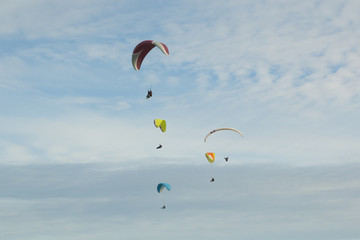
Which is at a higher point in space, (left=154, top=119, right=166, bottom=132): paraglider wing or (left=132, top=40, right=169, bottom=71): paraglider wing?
(left=132, top=40, right=169, bottom=71): paraglider wing

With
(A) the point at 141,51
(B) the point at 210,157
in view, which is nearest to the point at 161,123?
(A) the point at 141,51

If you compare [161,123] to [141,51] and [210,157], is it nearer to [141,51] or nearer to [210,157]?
[141,51]

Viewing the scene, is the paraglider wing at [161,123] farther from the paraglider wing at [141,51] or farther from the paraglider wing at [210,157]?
the paraglider wing at [210,157]

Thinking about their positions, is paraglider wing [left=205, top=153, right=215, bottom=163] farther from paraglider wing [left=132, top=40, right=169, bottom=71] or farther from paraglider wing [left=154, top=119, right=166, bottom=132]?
paraglider wing [left=132, top=40, right=169, bottom=71]

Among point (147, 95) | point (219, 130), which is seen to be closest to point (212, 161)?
point (219, 130)

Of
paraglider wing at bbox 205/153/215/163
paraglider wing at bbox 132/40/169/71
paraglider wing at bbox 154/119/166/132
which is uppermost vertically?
paraglider wing at bbox 132/40/169/71

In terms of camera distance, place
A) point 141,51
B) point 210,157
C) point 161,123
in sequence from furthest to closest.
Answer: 1. point 210,157
2. point 161,123
3. point 141,51

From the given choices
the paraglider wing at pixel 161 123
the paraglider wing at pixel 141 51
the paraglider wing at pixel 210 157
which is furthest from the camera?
the paraglider wing at pixel 210 157

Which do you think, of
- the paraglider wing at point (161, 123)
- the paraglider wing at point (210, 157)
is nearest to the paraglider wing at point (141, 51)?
the paraglider wing at point (161, 123)

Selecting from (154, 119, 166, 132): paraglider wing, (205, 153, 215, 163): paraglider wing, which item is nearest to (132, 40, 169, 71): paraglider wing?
(154, 119, 166, 132): paraglider wing

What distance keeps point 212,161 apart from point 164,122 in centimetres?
1377

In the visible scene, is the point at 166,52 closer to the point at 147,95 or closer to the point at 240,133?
the point at 147,95

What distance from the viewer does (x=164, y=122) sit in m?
77.6

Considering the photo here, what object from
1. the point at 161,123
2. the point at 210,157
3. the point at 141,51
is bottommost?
the point at 161,123
